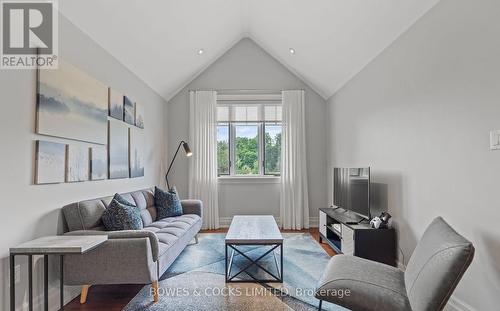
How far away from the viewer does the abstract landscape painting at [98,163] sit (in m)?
2.75

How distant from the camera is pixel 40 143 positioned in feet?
6.84

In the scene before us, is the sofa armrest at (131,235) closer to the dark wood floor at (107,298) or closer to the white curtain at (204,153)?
the dark wood floor at (107,298)

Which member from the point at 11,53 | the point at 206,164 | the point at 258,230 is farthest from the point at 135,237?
the point at 206,164

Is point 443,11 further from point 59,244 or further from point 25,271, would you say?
point 25,271

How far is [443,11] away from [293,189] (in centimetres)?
345

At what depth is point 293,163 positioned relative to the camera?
5.07 meters

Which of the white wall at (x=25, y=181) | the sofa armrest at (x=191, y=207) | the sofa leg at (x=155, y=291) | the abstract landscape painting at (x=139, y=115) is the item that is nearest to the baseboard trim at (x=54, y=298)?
the white wall at (x=25, y=181)

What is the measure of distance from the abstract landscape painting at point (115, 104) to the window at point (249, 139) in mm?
2222

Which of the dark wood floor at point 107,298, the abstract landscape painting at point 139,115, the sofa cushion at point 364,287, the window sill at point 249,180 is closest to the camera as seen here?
the sofa cushion at point 364,287

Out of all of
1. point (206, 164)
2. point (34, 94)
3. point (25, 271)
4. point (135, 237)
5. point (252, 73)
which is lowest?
point (25, 271)

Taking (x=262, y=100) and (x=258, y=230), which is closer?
(x=258, y=230)

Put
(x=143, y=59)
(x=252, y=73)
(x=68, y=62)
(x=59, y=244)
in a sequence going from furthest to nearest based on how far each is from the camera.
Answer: (x=252, y=73) < (x=143, y=59) < (x=68, y=62) < (x=59, y=244)

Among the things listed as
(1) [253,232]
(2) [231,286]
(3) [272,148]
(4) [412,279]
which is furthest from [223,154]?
(4) [412,279]

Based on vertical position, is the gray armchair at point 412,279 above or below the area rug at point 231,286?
above
